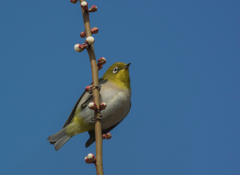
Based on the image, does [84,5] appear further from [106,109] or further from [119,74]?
[119,74]

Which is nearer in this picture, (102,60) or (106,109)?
(102,60)

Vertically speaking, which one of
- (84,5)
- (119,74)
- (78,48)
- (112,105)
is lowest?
(78,48)

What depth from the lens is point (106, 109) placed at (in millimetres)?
5238

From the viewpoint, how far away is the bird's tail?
5578mm

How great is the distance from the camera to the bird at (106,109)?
208 inches

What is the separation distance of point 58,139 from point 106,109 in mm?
1066

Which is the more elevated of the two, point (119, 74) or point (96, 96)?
point (119, 74)

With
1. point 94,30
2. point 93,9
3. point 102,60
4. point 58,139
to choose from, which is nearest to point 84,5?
point 93,9

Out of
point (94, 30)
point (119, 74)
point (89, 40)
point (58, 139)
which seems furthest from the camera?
point (119, 74)

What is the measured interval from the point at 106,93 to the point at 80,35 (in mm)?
1769

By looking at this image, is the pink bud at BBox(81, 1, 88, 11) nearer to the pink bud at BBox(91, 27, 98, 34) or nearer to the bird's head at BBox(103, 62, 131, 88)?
the pink bud at BBox(91, 27, 98, 34)

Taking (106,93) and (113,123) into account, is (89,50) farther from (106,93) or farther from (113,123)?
(113,123)

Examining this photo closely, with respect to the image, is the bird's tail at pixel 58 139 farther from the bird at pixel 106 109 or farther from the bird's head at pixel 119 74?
the bird's head at pixel 119 74

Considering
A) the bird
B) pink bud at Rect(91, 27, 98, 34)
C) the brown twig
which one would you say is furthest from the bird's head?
the brown twig
